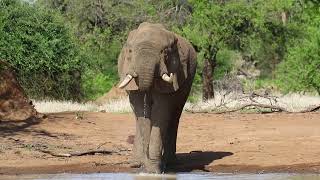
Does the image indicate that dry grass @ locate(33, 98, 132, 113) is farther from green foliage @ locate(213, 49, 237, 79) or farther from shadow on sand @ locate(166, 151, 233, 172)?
green foliage @ locate(213, 49, 237, 79)

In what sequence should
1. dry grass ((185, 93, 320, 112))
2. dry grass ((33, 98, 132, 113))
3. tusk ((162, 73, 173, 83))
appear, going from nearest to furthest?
tusk ((162, 73, 173, 83)) < dry grass ((33, 98, 132, 113)) < dry grass ((185, 93, 320, 112))

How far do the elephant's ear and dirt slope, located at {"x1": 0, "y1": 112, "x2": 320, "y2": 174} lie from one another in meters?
1.61

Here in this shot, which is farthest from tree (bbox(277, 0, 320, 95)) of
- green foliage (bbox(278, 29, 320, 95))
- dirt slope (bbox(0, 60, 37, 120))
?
dirt slope (bbox(0, 60, 37, 120))

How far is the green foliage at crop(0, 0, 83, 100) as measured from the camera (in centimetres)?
2362

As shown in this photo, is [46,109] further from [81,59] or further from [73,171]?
[73,171]

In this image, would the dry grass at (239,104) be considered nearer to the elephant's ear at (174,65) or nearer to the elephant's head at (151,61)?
the elephant's ear at (174,65)

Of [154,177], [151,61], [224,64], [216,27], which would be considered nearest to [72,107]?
[216,27]

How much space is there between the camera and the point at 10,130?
16484mm

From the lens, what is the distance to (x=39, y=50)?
960 inches

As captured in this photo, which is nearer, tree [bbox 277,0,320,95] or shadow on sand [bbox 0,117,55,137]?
shadow on sand [bbox 0,117,55,137]

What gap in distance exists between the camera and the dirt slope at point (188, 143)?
516 inches

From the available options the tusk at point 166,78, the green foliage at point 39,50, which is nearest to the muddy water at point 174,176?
the tusk at point 166,78

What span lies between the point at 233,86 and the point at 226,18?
2808 millimetres

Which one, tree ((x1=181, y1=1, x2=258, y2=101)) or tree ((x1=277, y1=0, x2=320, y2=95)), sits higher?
tree ((x1=181, y1=1, x2=258, y2=101))
